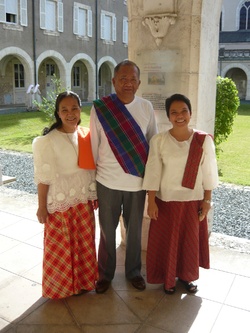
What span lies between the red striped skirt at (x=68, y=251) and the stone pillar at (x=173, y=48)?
1277 millimetres

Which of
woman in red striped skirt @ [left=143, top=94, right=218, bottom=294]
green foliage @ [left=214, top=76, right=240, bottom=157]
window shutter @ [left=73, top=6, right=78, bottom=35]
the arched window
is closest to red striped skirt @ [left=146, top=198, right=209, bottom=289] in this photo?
woman in red striped skirt @ [left=143, top=94, right=218, bottom=294]

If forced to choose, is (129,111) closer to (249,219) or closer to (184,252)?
(184,252)

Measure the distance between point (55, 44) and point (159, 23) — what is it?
806 inches

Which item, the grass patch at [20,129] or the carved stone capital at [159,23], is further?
the grass patch at [20,129]

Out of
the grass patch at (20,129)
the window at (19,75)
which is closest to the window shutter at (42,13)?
the window at (19,75)

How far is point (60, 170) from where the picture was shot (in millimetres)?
2787

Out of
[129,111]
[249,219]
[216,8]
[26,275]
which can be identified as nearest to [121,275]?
[26,275]

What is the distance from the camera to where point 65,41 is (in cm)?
2328

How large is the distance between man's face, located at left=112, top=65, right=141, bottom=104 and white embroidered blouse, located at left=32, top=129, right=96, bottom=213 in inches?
18.2

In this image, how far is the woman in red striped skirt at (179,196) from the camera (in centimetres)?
280

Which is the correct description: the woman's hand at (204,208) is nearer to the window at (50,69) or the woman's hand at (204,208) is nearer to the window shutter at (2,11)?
the window shutter at (2,11)

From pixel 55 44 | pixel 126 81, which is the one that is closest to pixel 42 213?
pixel 126 81

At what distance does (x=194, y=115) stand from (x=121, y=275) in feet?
5.33

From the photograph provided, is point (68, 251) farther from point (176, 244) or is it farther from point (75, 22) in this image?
point (75, 22)
